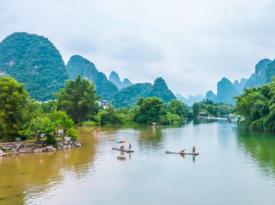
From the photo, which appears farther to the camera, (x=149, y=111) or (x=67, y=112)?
(x=149, y=111)

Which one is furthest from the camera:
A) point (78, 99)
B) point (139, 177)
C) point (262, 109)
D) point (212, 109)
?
point (212, 109)

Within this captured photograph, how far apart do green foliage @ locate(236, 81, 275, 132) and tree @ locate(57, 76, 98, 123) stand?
21.0 m

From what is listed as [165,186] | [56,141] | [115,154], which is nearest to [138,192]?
[165,186]

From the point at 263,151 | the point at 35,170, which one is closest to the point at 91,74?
the point at 263,151

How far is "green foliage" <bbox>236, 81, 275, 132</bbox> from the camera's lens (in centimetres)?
4238

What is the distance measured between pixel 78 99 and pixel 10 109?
25.7 metres

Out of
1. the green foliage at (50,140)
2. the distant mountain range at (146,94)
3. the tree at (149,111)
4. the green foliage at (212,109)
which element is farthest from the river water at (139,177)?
the distant mountain range at (146,94)

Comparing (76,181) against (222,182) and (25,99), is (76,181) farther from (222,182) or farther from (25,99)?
(25,99)

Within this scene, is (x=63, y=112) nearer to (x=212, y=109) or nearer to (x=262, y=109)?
(x=262, y=109)

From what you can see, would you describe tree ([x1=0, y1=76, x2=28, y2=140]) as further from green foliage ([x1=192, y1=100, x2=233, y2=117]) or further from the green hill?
the green hill

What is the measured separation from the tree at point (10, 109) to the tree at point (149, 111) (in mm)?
38976

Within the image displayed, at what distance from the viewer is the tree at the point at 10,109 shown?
29094 millimetres

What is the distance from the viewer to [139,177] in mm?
19609

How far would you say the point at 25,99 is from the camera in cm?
3025
